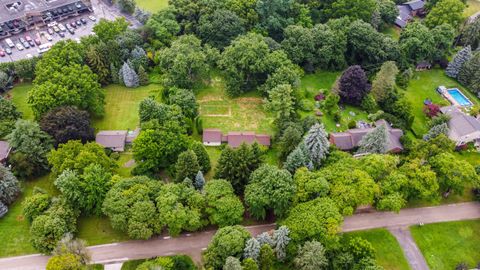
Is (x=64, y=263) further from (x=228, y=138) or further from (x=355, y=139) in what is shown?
(x=355, y=139)

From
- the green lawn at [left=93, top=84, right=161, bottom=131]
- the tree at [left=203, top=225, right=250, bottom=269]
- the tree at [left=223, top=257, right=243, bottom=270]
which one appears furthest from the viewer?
the green lawn at [left=93, top=84, right=161, bottom=131]

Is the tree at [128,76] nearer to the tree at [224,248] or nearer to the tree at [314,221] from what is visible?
the tree at [224,248]

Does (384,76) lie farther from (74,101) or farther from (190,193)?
(74,101)

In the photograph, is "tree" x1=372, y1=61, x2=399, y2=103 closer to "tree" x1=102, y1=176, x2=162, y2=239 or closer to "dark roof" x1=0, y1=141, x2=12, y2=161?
"tree" x1=102, y1=176, x2=162, y2=239

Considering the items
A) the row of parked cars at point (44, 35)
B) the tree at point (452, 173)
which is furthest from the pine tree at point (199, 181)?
the row of parked cars at point (44, 35)

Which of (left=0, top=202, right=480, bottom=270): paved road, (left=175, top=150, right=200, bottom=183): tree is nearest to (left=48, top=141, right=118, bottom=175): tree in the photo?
(left=175, top=150, right=200, bottom=183): tree

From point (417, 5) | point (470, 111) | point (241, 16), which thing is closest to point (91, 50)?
point (241, 16)

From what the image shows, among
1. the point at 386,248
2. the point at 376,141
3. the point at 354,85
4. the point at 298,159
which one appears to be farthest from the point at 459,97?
the point at 298,159
